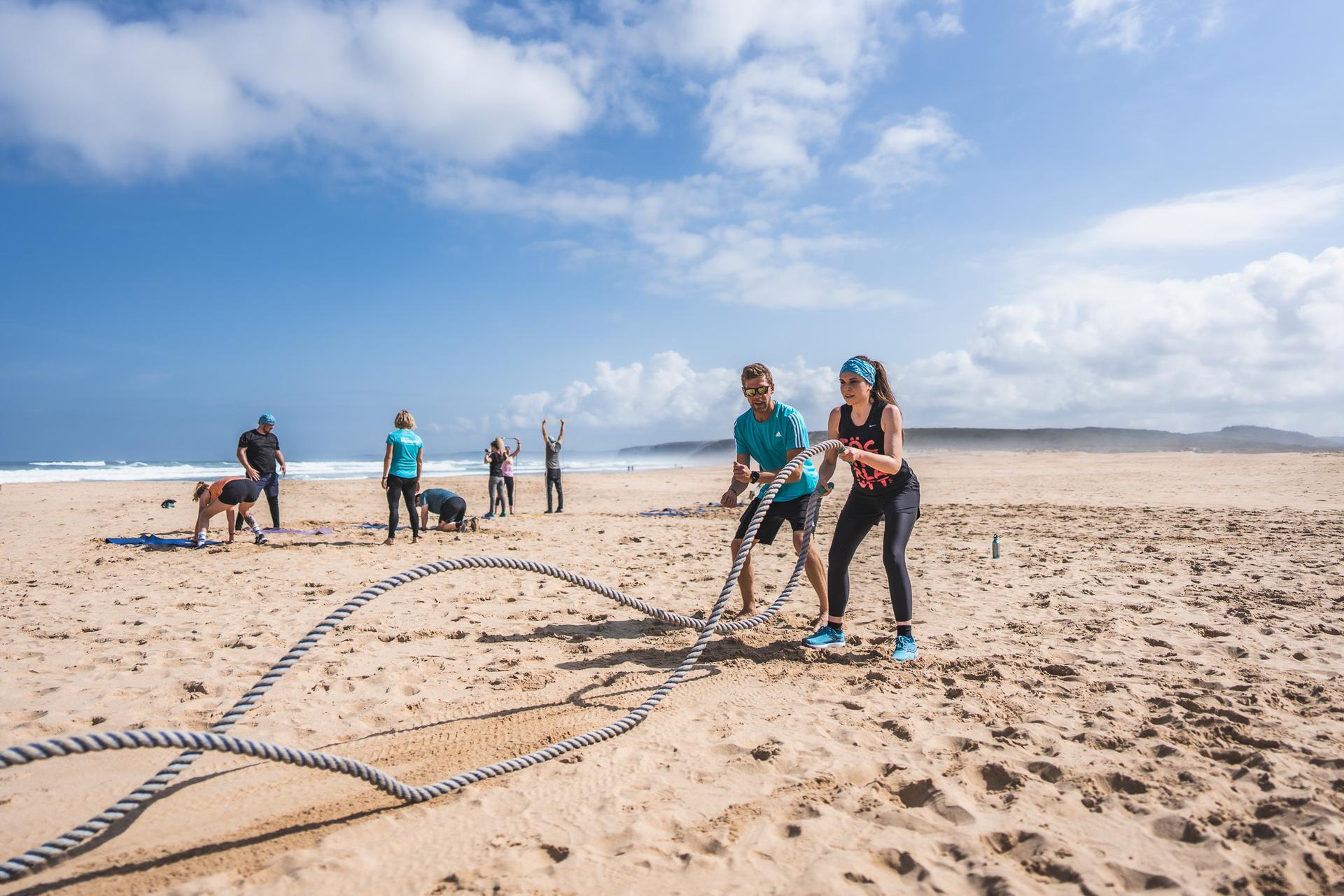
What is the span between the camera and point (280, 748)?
267 cm

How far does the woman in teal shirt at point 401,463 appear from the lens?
10.0 metres

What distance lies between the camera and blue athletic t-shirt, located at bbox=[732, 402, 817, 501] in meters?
5.42

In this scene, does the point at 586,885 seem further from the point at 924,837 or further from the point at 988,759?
the point at 988,759

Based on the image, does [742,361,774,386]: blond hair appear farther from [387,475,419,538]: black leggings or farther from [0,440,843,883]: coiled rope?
[387,475,419,538]: black leggings

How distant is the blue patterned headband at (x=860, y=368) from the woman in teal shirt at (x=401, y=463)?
714 cm

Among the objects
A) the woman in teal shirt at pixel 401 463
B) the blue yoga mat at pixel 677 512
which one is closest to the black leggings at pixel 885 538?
the woman in teal shirt at pixel 401 463

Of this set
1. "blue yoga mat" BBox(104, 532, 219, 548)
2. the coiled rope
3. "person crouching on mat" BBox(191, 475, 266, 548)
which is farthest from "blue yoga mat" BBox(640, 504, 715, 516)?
the coiled rope

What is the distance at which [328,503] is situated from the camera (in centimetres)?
1909

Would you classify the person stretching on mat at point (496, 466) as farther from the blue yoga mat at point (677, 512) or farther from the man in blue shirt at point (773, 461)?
the man in blue shirt at point (773, 461)

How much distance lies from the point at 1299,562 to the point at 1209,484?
45.1 feet

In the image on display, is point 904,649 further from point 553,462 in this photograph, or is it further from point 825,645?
point 553,462

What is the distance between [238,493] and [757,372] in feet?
27.3

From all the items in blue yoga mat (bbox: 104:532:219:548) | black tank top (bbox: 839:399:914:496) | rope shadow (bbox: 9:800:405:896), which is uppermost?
black tank top (bbox: 839:399:914:496)

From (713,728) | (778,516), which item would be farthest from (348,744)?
(778,516)
